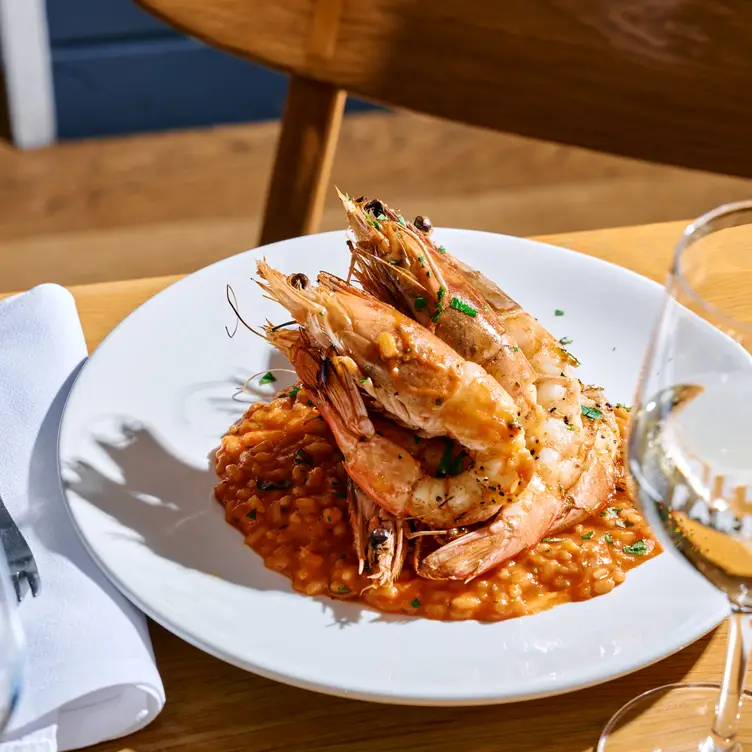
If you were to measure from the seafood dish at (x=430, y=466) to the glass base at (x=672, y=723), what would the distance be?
0.14 meters

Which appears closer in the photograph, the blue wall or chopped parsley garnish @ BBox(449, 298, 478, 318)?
chopped parsley garnish @ BBox(449, 298, 478, 318)

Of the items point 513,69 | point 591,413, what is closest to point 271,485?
point 591,413

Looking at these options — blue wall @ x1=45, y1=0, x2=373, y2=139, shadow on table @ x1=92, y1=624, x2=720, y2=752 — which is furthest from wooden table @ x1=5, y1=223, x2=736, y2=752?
blue wall @ x1=45, y1=0, x2=373, y2=139

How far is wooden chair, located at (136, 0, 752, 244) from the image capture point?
2227mm

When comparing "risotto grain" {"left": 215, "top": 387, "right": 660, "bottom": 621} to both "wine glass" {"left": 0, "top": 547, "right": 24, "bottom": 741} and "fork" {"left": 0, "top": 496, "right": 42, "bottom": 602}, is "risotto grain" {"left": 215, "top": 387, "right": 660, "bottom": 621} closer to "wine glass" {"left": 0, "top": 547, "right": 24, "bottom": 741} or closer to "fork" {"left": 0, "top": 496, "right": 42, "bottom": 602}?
"fork" {"left": 0, "top": 496, "right": 42, "bottom": 602}

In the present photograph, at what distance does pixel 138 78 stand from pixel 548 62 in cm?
250

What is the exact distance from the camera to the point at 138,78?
4.34 metres

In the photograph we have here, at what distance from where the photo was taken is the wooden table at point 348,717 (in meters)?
1.12

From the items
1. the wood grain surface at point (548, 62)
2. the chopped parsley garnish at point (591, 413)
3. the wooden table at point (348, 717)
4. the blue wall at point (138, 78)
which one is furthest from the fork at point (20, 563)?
the blue wall at point (138, 78)

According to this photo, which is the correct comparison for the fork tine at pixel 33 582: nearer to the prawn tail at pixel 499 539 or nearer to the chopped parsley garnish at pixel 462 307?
the prawn tail at pixel 499 539

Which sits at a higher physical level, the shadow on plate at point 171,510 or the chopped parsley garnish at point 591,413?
the chopped parsley garnish at point 591,413

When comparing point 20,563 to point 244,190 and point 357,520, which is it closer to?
point 357,520

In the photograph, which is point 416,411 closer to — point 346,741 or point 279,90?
point 346,741

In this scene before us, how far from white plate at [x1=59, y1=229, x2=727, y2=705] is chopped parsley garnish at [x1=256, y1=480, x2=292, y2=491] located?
6 centimetres
